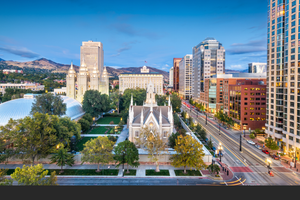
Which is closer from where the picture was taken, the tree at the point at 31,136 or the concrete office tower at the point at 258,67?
the tree at the point at 31,136

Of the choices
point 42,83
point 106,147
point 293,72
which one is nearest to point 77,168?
point 106,147

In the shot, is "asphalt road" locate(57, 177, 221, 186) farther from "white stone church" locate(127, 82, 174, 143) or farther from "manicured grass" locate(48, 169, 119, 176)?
"white stone church" locate(127, 82, 174, 143)

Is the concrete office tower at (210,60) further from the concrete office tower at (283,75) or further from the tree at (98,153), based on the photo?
the tree at (98,153)

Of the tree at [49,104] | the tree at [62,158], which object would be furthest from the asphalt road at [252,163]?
the tree at [49,104]

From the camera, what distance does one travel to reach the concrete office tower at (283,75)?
137 feet

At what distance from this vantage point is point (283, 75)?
46.6 meters

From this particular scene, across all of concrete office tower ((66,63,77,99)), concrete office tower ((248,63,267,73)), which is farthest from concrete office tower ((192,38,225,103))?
concrete office tower ((66,63,77,99))

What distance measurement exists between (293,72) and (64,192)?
56.2 m

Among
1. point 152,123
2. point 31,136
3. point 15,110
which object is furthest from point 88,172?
point 15,110

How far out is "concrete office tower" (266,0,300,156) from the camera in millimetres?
41719

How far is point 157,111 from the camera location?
165ft

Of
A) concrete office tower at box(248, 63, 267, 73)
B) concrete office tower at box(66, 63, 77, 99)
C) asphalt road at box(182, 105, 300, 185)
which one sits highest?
concrete office tower at box(248, 63, 267, 73)

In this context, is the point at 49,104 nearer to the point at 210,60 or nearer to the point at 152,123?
the point at 152,123

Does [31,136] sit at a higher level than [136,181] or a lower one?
higher
